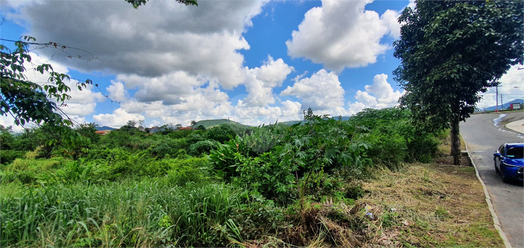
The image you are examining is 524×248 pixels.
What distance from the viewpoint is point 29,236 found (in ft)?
7.47

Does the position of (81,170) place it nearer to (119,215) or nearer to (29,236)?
(29,236)

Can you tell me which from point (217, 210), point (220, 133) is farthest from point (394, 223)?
point (220, 133)

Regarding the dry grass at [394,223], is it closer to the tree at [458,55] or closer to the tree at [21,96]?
the tree at [21,96]

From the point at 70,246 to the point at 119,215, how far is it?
451mm

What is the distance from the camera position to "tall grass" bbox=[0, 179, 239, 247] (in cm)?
225

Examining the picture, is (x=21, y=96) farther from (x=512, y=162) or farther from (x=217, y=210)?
(x=512, y=162)

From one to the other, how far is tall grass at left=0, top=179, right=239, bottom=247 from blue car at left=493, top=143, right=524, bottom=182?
317 inches

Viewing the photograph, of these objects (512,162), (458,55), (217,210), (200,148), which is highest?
(458,55)

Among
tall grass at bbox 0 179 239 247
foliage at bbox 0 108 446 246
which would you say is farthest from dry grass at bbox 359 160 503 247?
tall grass at bbox 0 179 239 247

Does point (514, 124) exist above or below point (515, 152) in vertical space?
below

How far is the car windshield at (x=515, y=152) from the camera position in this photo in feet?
21.5

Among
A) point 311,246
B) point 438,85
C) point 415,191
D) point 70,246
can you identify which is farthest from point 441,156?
point 70,246

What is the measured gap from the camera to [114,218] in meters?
2.48

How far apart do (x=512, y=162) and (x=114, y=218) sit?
968cm
